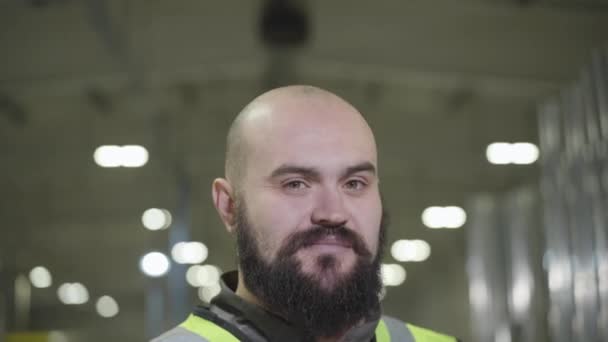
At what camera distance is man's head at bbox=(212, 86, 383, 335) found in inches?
60.5

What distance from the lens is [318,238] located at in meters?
1.53

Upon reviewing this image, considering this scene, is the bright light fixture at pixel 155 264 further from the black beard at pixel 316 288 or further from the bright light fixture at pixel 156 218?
the black beard at pixel 316 288

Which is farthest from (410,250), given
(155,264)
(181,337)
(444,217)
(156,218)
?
(181,337)

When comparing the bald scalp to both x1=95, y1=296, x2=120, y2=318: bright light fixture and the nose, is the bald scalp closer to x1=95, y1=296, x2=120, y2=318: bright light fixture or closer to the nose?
the nose

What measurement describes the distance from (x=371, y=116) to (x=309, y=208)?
913 centimetres

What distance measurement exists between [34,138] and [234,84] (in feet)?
9.90

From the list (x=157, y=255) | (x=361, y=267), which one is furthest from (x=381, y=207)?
(x=157, y=255)

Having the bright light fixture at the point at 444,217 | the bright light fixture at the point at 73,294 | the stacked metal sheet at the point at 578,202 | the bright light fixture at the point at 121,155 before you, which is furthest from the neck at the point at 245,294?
the bright light fixture at the point at 73,294

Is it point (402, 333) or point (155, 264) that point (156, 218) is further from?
point (402, 333)

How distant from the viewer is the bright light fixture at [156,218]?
15688 millimetres

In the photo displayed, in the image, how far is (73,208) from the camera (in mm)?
15477

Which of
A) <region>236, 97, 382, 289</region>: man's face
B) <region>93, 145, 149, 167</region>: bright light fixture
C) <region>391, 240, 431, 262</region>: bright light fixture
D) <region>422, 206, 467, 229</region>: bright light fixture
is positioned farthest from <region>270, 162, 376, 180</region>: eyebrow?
<region>391, 240, 431, 262</region>: bright light fixture

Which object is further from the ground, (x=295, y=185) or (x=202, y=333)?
(x=295, y=185)

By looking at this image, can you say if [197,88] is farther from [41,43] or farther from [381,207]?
[381,207]
